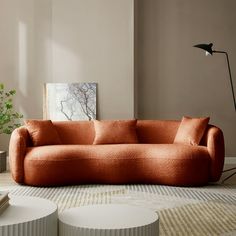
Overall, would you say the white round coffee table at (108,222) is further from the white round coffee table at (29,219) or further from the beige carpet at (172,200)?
the beige carpet at (172,200)

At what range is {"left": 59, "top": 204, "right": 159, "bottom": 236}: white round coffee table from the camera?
1771mm

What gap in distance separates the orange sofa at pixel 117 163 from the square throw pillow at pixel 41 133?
0.14 meters

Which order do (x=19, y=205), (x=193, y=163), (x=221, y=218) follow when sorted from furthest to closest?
(x=193, y=163)
(x=221, y=218)
(x=19, y=205)

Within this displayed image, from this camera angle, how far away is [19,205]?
2.02 meters

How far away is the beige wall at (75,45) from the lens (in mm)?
5773

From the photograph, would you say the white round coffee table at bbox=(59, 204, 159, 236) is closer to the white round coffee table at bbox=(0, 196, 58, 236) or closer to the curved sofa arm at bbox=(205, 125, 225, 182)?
the white round coffee table at bbox=(0, 196, 58, 236)

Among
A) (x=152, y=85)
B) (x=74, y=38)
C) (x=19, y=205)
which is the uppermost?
(x=74, y=38)

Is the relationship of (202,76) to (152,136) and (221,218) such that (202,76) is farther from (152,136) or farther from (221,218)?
(221,218)

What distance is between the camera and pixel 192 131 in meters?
4.61

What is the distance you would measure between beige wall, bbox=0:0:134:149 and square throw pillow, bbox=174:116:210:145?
3.91 feet

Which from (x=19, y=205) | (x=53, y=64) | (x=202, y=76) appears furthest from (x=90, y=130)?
(x=19, y=205)

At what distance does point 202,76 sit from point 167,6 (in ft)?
3.68

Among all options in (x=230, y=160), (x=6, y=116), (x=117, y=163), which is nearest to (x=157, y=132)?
(x=117, y=163)

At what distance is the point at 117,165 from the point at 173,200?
898 millimetres
